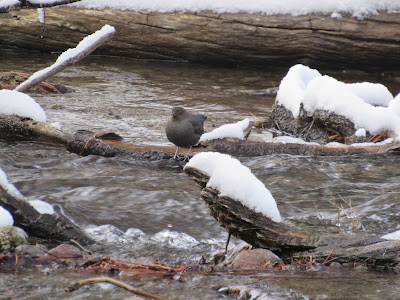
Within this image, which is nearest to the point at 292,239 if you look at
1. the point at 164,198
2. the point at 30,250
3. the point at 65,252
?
the point at 65,252

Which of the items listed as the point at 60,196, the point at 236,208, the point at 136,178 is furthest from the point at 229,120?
the point at 236,208

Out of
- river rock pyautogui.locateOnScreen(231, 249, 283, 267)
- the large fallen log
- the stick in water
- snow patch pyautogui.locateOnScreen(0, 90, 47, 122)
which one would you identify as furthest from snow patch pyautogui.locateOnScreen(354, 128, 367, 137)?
river rock pyautogui.locateOnScreen(231, 249, 283, 267)

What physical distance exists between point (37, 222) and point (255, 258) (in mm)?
1313

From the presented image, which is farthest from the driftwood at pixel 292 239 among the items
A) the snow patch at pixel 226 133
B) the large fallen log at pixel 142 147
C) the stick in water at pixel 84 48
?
the stick in water at pixel 84 48

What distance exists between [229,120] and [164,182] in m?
3.09

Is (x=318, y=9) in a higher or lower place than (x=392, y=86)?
higher

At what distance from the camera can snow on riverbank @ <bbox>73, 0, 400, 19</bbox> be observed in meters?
9.53

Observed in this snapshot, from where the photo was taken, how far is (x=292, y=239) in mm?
2895

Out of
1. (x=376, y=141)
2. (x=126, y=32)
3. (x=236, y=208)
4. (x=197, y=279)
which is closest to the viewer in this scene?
(x=197, y=279)

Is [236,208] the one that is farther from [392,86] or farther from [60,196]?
[392,86]

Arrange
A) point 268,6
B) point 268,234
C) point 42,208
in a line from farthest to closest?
point 268,6, point 42,208, point 268,234

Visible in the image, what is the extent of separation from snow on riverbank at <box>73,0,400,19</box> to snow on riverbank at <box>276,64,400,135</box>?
10.6 feet

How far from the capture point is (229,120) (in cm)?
748

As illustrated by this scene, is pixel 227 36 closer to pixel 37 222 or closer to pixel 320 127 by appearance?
pixel 320 127
